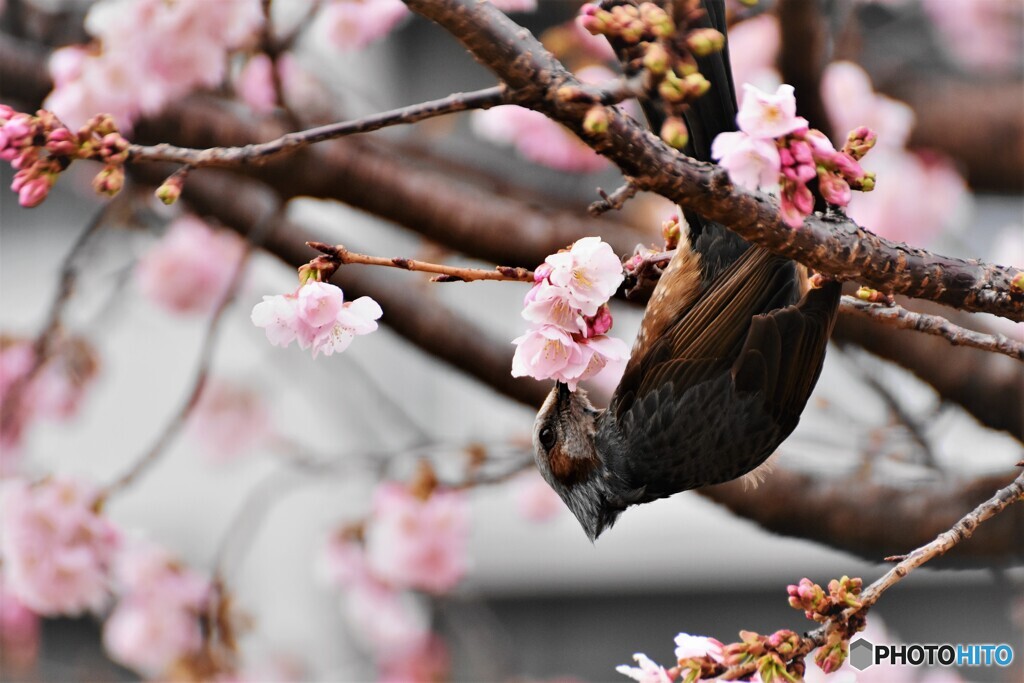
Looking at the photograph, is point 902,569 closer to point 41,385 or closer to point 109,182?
point 109,182

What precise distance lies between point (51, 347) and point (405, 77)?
4.02m

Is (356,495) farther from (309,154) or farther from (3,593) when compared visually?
(309,154)

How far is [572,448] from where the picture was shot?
6.53 ft

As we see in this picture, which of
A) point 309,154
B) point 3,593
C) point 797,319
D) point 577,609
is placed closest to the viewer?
point 797,319

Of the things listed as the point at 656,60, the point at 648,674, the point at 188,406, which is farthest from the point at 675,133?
the point at 188,406

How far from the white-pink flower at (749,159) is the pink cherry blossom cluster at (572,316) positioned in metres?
0.27

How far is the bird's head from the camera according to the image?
6.49ft

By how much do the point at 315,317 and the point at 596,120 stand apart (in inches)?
18.8

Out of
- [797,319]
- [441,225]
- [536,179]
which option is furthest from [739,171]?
[536,179]

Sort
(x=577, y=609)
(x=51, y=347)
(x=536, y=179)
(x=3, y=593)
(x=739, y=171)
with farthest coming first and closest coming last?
1. (x=577, y=609)
2. (x=536, y=179)
3. (x=3, y=593)
4. (x=51, y=347)
5. (x=739, y=171)

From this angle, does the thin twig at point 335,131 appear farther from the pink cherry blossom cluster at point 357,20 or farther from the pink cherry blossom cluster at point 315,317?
the pink cherry blossom cluster at point 357,20

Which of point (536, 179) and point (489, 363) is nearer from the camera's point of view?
point (489, 363)

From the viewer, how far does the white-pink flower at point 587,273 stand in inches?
50.8

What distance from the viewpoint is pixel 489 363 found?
2.81 meters
